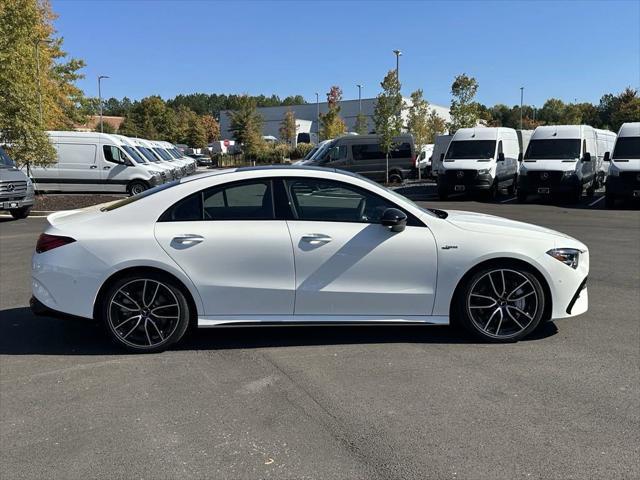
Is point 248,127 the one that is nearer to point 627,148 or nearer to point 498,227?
point 627,148

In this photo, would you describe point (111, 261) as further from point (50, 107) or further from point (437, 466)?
point (50, 107)

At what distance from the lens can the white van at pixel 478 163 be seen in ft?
65.0

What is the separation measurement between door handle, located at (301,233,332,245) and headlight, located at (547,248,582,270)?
1871 mm

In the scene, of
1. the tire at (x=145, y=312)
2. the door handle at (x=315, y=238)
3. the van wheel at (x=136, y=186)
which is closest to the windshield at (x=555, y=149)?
the van wheel at (x=136, y=186)

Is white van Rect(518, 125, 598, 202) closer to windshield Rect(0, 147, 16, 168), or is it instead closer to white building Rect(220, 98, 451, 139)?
windshield Rect(0, 147, 16, 168)

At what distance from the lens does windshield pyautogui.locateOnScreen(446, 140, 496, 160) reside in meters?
20.7

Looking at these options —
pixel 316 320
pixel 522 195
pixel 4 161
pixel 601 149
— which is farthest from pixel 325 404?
pixel 601 149

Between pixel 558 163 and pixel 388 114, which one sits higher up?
pixel 388 114

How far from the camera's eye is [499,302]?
15.7 feet

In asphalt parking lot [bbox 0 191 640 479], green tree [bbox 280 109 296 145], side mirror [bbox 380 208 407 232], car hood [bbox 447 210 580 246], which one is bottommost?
asphalt parking lot [bbox 0 191 640 479]

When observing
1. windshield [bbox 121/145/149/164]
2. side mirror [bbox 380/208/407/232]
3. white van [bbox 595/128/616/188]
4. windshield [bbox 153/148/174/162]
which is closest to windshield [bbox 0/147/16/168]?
windshield [bbox 121/145/149/164]

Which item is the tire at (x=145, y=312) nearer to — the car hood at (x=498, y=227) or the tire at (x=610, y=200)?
the car hood at (x=498, y=227)

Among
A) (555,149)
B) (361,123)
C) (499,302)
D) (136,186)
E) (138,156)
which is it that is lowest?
(499,302)

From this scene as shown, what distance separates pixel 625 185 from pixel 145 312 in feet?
55.5
